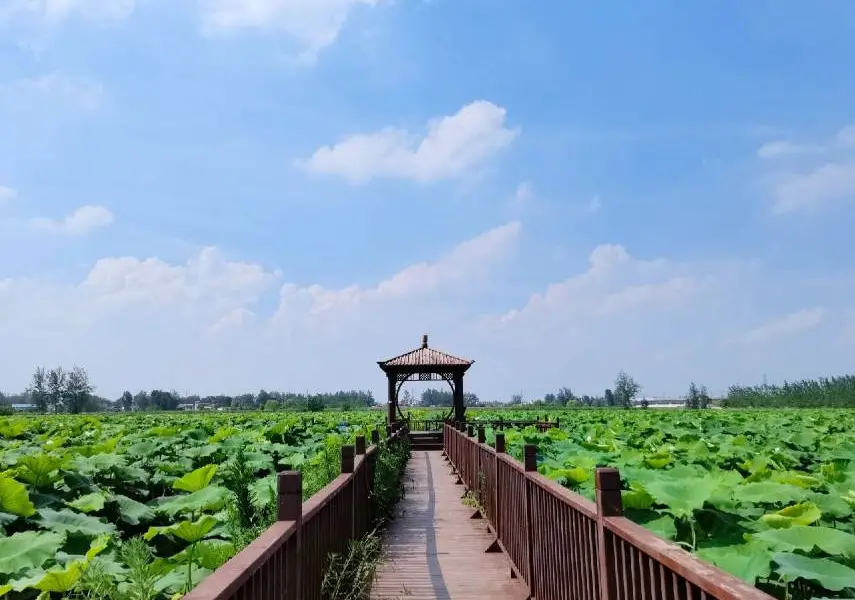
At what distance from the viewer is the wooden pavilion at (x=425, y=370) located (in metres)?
20.7

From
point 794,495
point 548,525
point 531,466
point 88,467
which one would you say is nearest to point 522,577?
point 531,466

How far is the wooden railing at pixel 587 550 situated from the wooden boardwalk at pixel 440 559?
0.78ft

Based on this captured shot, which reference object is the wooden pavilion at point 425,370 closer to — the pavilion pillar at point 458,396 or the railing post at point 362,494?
the pavilion pillar at point 458,396

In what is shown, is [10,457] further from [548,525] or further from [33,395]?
[33,395]

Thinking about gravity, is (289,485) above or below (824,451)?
above

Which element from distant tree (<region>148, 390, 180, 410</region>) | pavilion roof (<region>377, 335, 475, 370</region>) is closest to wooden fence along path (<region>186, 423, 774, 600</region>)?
pavilion roof (<region>377, 335, 475, 370</region>)

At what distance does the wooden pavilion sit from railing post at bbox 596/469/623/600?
17886mm

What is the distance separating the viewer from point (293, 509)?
2926mm

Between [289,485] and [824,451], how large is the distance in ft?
31.0

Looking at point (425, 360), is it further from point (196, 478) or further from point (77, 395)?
point (77, 395)

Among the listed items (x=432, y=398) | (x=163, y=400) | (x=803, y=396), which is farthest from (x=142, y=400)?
(x=803, y=396)

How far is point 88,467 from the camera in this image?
7.32 metres

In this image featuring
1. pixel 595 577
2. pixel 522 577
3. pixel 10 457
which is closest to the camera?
pixel 595 577

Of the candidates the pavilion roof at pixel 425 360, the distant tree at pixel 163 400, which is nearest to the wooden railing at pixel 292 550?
the pavilion roof at pixel 425 360
